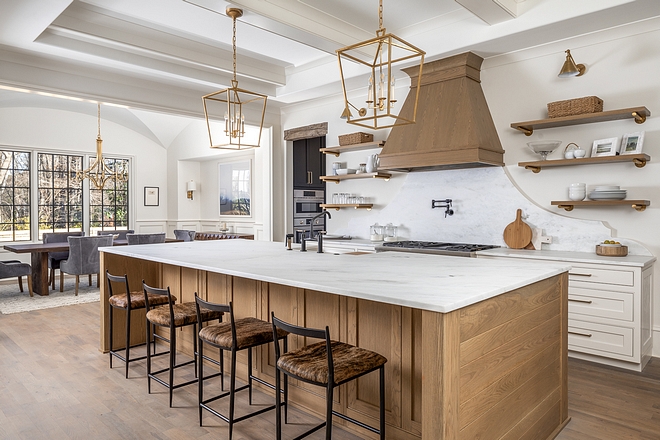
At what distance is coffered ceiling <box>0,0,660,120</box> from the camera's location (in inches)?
143

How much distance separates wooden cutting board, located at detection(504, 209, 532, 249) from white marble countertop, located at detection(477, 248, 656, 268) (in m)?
0.15

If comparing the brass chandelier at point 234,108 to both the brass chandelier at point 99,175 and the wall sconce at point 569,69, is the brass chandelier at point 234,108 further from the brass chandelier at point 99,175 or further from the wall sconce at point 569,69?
the wall sconce at point 569,69

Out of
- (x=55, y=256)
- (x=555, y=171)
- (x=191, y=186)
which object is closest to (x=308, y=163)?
(x=191, y=186)

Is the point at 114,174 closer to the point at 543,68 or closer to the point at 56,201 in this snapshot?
the point at 56,201

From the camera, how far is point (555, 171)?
4.19 meters

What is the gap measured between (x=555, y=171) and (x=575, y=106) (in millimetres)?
641

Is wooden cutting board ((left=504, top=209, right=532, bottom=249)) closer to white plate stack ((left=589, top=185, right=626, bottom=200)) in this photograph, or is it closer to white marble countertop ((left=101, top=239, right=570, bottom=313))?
white plate stack ((left=589, top=185, right=626, bottom=200))

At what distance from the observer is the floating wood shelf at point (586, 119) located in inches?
139

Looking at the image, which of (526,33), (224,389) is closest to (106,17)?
(224,389)

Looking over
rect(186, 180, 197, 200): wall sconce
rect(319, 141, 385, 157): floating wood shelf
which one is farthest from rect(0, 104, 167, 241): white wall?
rect(319, 141, 385, 157): floating wood shelf

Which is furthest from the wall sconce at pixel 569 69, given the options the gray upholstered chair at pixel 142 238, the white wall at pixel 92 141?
the white wall at pixel 92 141

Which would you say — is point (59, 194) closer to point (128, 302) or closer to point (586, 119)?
point (128, 302)

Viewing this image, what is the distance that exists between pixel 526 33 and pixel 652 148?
1424 millimetres

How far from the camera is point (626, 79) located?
3773mm
